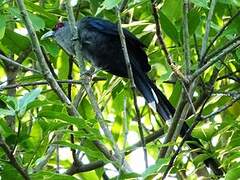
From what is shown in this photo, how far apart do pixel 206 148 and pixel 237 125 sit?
0.52 feet

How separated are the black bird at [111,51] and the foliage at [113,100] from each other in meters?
0.07

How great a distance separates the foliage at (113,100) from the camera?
6.82 feet

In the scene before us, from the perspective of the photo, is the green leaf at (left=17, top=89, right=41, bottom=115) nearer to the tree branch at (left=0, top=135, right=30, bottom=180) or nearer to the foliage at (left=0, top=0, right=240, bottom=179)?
the foliage at (left=0, top=0, right=240, bottom=179)

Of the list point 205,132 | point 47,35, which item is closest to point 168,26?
point 205,132

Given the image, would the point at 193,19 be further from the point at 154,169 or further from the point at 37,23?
the point at 154,169

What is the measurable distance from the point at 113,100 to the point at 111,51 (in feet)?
1.79

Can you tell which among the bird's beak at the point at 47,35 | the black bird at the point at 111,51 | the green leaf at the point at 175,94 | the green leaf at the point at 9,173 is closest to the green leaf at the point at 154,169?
the green leaf at the point at 9,173

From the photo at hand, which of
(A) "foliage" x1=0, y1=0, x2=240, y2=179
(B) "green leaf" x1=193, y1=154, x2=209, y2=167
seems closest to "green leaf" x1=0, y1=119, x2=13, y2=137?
→ (A) "foliage" x1=0, y1=0, x2=240, y2=179

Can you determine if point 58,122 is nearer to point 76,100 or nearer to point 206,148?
point 206,148

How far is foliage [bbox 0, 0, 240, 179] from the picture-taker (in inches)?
81.8

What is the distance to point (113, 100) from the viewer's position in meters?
3.60

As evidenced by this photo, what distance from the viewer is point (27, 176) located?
2057 mm

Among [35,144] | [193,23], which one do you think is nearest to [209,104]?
[193,23]

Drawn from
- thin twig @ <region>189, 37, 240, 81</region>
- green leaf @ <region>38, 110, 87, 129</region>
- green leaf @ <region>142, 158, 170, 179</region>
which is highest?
thin twig @ <region>189, 37, 240, 81</region>
